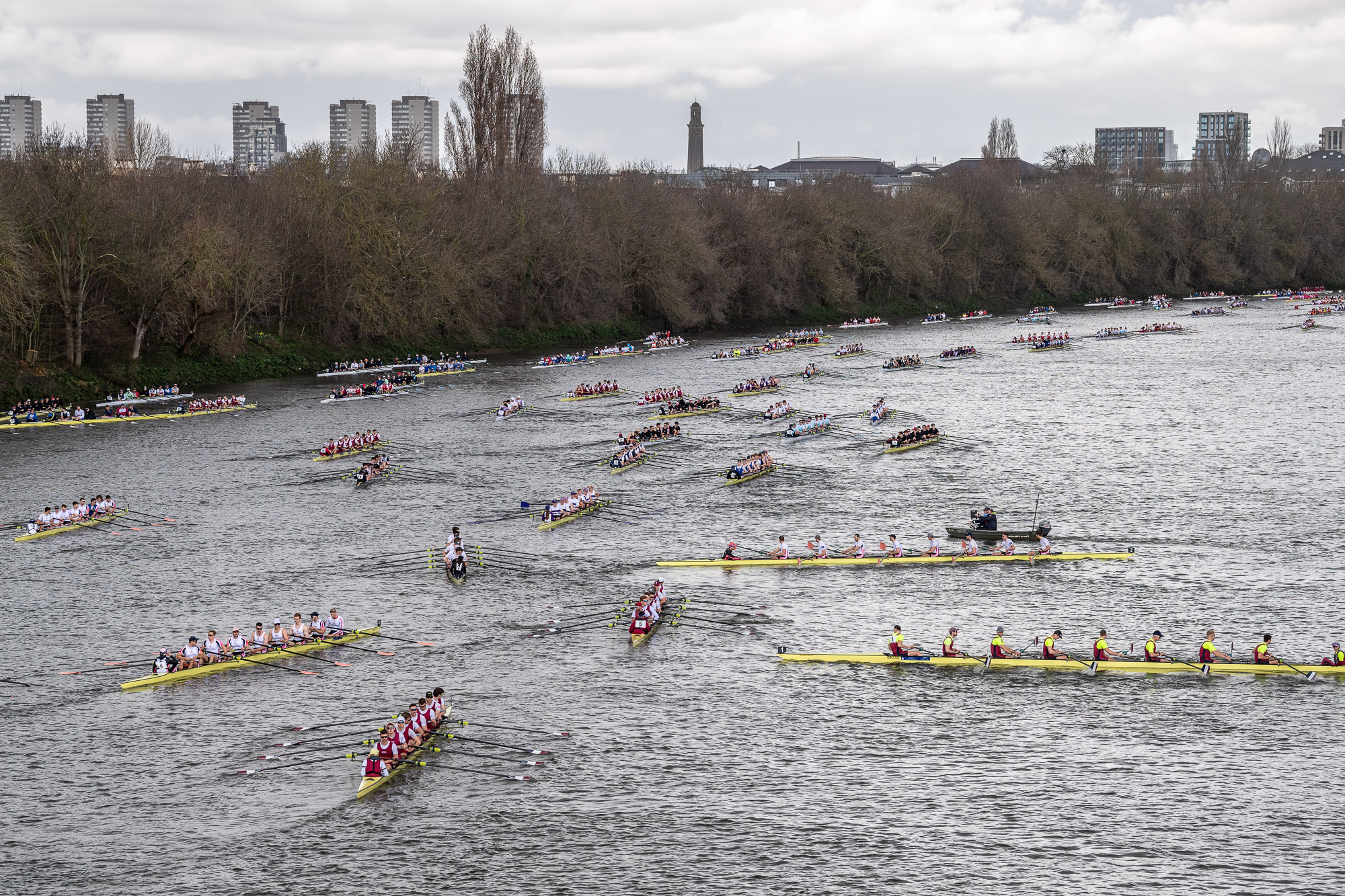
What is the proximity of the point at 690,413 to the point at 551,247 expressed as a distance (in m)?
32.7

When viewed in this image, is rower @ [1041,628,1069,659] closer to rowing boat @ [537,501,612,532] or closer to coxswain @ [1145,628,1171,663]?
coxswain @ [1145,628,1171,663]

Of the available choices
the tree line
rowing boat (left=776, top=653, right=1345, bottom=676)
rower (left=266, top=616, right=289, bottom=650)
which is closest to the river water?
rowing boat (left=776, top=653, right=1345, bottom=676)

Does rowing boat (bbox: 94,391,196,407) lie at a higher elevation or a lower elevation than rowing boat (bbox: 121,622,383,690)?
higher

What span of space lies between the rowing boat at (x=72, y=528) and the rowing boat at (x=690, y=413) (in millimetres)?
26801

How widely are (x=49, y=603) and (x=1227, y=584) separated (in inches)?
1248

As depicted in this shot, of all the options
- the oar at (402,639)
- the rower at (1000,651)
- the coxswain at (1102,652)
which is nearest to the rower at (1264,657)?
the coxswain at (1102,652)

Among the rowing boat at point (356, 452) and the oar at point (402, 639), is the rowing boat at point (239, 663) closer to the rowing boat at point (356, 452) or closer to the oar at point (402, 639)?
the oar at point (402, 639)

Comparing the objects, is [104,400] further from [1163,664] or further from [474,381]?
[1163,664]

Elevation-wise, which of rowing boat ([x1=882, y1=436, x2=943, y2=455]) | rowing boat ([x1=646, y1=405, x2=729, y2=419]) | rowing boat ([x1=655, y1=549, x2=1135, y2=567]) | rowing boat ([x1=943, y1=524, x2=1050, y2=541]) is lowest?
rowing boat ([x1=655, y1=549, x2=1135, y2=567])

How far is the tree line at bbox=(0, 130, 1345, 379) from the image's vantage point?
222 ft

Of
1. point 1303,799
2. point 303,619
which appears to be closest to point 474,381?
point 303,619

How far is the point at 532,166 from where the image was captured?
327ft

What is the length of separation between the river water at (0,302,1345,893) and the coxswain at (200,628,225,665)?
604 mm

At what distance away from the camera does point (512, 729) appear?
2678cm
